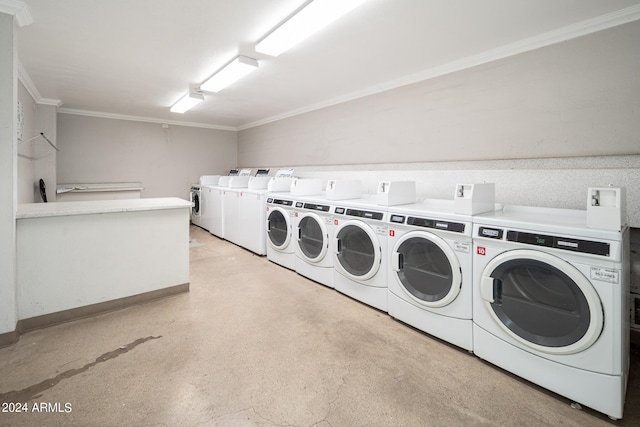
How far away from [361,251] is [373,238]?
0.31 m

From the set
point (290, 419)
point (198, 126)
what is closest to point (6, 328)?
point (290, 419)

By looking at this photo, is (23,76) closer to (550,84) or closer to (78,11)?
(78,11)

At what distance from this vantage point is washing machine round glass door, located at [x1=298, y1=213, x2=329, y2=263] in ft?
10.6

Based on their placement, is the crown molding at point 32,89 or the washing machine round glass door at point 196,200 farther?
the washing machine round glass door at point 196,200

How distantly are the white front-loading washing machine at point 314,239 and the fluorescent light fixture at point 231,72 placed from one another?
1.56 meters

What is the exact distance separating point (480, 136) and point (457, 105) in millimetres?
430

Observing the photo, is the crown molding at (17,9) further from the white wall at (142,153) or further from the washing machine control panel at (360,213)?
the white wall at (142,153)

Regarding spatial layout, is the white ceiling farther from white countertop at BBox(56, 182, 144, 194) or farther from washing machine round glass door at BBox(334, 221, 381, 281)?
white countertop at BBox(56, 182, 144, 194)

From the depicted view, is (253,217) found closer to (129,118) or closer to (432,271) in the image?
(432,271)

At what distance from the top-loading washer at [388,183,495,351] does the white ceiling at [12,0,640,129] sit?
4.34 ft

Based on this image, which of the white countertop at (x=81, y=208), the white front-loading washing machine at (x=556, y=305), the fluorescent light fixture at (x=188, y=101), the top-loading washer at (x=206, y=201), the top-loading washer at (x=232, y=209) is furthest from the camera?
the top-loading washer at (x=206, y=201)

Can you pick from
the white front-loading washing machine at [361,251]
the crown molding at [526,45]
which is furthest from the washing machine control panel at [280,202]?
the crown molding at [526,45]

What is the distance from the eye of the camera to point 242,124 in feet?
23.1

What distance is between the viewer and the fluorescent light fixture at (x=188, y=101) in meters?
4.26
